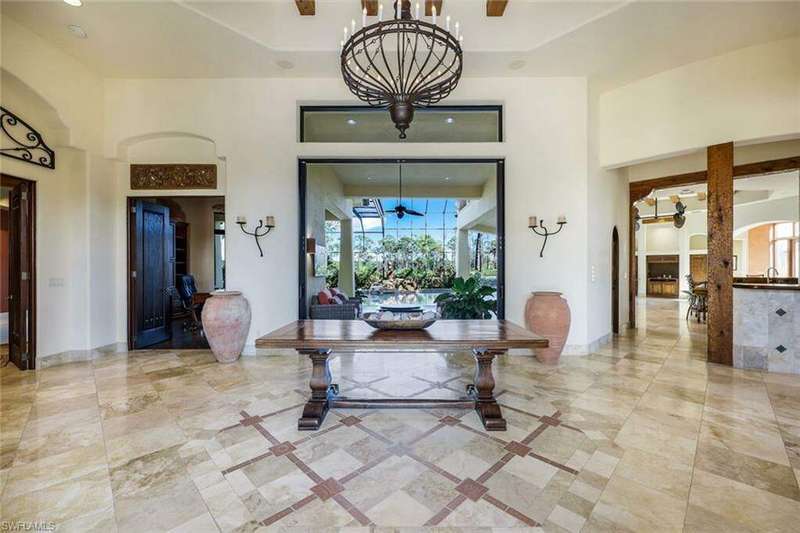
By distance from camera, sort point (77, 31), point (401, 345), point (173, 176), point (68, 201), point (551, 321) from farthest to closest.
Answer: point (173, 176) → point (68, 201) → point (551, 321) → point (77, 31) → point (401, 345)

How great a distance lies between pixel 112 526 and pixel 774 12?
6884mm

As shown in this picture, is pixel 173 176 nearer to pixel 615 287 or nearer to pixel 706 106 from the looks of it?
pixel 706 106

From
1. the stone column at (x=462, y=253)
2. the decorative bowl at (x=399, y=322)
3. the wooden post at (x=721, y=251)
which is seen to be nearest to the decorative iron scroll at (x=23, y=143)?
the decorative bowl at (x=399, y=322)

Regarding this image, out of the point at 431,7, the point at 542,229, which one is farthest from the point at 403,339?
the point at 431,7

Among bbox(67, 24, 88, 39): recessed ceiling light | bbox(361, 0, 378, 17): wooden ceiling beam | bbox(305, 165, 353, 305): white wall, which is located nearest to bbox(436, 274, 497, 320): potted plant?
bbox(305, 165, 353, 305): white wall

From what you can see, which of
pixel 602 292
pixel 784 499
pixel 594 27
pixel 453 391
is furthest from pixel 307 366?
pixel 594 27

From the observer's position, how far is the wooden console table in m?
2.44

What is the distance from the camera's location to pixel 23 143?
163 inches

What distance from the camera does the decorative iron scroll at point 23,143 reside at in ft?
13.1

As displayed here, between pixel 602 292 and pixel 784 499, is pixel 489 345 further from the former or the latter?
pixel 602 292

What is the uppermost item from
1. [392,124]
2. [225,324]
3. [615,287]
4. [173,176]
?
[392,124]

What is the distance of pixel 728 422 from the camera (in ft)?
9.17

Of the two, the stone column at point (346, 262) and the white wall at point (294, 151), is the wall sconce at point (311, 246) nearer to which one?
the white wall at point (294, 151)

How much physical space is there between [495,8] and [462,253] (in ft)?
14.2
